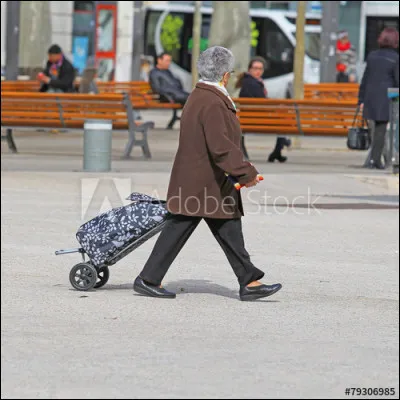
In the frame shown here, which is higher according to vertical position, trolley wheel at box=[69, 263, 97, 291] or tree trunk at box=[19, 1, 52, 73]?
tree trunk at box=[19, 1, 52, 73]

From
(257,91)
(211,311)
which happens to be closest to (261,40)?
(257,91)

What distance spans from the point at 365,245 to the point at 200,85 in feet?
12.1

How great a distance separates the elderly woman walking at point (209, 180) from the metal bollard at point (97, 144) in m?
9.20

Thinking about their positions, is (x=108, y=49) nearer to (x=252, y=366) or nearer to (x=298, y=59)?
(x=298, y=59)

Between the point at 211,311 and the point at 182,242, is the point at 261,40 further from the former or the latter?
the point at 211,311

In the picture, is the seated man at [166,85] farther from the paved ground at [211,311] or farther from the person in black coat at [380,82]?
the paved ground at [211,311]

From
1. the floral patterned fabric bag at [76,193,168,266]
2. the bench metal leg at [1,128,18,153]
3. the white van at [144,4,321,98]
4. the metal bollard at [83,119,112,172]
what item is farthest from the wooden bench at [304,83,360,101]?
the white van at [144,4,321,98]

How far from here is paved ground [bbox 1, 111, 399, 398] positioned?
22.5 feet

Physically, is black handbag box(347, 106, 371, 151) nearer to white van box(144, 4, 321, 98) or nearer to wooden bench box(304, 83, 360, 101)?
wooden bench box(304, 83, 360, 101)

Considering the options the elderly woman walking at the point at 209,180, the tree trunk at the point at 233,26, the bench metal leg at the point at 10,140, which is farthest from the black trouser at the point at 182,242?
the tree trunk at the point at 233,26

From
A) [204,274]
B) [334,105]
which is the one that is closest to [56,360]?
[204,274]

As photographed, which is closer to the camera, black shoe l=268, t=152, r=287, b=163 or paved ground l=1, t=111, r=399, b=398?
paved ground l=1, t=111, r=399, b=398

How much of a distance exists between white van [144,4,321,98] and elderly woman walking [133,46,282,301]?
40696 mm

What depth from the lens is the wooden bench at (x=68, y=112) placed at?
2191cm
